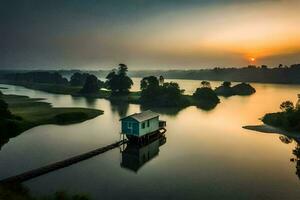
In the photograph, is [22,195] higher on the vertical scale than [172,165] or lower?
higher

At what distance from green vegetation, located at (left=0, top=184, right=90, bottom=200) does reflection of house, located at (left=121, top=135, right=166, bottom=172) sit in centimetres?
1527

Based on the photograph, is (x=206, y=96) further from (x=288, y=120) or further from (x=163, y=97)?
(x=288, y=120)

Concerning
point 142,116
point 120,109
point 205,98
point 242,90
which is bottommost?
point 120,109

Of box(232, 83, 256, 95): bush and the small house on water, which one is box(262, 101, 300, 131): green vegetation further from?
box(232, 83, 256, 95): bush

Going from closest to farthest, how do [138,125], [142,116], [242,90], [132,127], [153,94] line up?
[138,125]
[132,127]
[142,116]
[153,94]
[242,90]

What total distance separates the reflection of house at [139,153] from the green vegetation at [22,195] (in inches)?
601

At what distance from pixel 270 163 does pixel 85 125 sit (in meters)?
48.5

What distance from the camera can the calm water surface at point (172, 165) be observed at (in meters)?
35.0

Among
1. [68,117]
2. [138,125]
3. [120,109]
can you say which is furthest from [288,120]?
[120,109]

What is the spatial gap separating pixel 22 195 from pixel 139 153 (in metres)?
24.6

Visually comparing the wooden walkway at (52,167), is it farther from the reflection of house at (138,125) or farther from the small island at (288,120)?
the small island at (288,120)

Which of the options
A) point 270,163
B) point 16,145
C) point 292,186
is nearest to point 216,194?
point 292,186

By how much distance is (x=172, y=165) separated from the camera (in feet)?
147

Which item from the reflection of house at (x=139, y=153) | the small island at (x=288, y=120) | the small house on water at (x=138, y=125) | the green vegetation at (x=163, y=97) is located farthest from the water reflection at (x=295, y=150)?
the green vegetation at (x=163, y=97)
